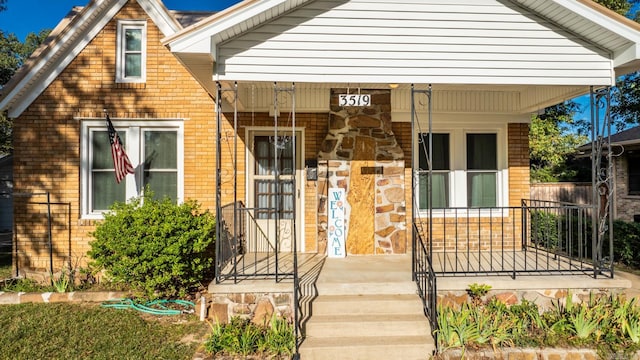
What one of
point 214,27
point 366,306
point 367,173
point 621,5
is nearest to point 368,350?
point 366,306

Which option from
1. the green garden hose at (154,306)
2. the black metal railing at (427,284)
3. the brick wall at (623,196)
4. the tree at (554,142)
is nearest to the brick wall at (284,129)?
the green garden hose at (154,306)

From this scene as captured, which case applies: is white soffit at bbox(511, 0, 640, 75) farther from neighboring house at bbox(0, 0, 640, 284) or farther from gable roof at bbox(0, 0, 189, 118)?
gable roof at bbox(0, 0, 189, 118)

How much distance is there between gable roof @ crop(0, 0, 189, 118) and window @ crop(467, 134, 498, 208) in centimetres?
654

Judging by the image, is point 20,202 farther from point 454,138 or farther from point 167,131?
point 454,138

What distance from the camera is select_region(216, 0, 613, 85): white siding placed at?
5074 mm

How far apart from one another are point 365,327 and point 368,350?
0.31m

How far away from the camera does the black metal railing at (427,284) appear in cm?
450

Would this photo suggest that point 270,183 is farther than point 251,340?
Yes

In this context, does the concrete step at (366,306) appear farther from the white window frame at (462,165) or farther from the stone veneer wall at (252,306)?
the white window frame at (462,165)

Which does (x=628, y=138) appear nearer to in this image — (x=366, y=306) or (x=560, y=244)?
(x=560, y=244)

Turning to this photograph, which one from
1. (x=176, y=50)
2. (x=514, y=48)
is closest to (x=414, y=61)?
(x=514, y=48)

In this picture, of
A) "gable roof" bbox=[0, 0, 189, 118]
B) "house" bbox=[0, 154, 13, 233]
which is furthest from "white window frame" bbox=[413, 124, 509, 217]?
"house" bbox=[0, 154, 13, 233]

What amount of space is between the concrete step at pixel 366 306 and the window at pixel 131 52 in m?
5.51

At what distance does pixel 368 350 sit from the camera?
4238 millimetres
